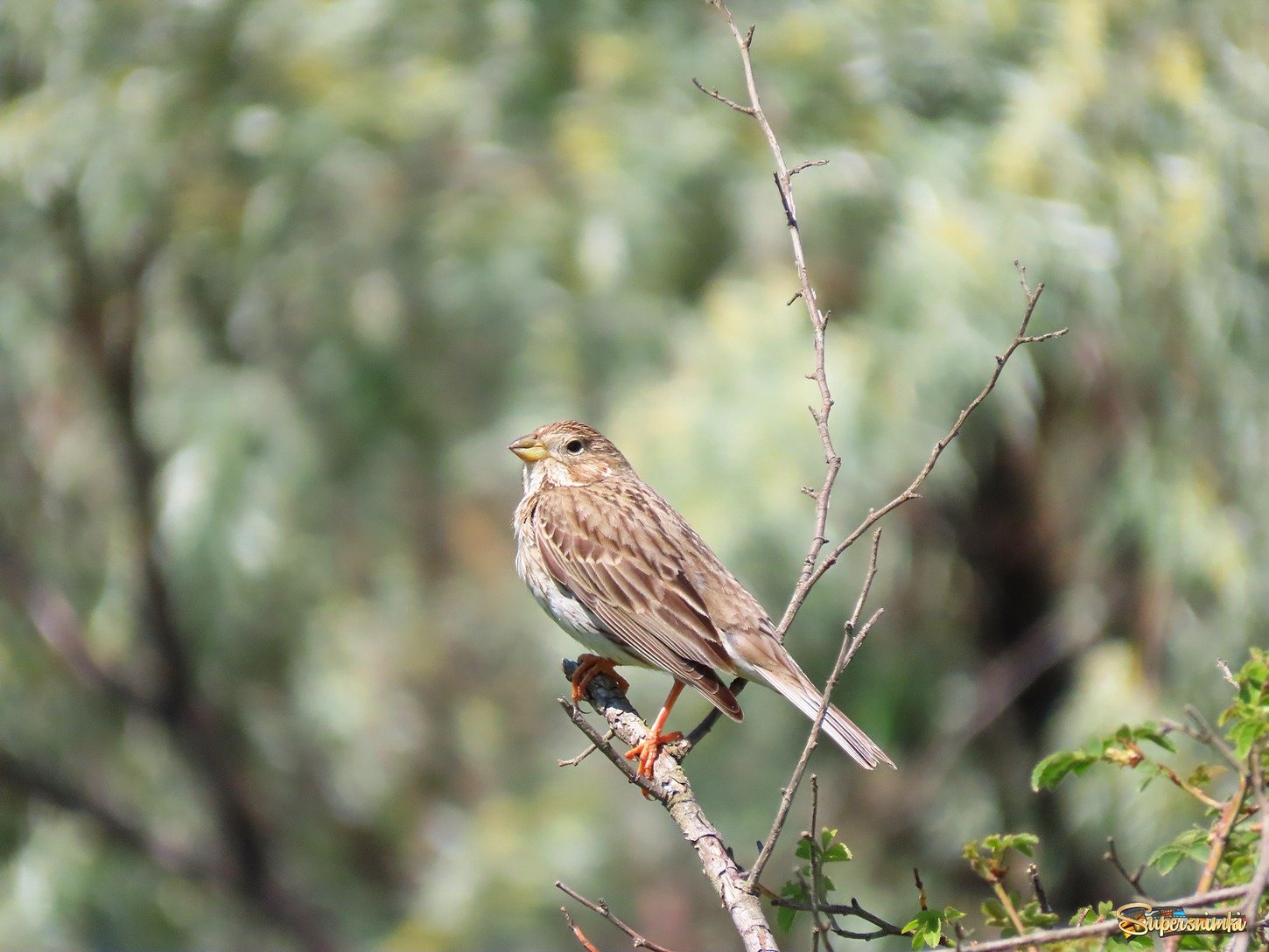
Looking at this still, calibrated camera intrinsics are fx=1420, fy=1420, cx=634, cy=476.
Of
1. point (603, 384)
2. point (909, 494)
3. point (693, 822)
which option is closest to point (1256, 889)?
point (909, 494)

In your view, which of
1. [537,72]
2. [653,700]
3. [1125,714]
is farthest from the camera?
[537,72]

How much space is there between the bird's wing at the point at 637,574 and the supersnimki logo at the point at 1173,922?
1.68 m

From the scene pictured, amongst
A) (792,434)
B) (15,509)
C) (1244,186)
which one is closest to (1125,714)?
(792,434)

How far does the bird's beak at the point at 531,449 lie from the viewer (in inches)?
217

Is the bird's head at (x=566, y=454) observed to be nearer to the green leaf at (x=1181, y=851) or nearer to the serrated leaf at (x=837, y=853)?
the serrated leaf at (x=837, y=853)

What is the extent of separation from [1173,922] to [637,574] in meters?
2.64

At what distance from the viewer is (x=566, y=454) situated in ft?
18.1

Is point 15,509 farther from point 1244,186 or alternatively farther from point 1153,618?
point 1244,186

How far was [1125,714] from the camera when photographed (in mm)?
7969

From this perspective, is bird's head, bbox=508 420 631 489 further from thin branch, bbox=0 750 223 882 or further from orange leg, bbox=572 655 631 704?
thin branch, bbox=0 750 223 882

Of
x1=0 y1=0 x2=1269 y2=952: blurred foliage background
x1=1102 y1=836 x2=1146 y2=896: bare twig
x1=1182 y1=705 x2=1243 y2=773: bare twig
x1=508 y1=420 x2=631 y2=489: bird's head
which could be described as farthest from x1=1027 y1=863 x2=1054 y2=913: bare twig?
x1=0 y1=0 x2=1269 y2=952: blurred foliage background

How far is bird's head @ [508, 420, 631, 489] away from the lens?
5484mm

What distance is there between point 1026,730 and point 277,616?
5.28 m

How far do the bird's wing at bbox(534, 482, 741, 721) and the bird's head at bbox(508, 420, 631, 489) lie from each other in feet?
0.53
